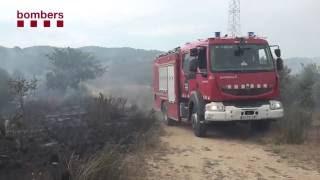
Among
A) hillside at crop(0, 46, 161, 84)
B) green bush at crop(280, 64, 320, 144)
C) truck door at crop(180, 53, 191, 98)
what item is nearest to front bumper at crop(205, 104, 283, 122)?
green bush at crop(280, 64, 320, 144)

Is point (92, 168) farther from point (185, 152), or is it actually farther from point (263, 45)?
point (263, 45)

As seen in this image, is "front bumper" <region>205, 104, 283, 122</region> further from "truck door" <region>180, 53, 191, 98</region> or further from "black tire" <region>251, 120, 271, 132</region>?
"truck door" <region>180, 53, 191, 98</region>

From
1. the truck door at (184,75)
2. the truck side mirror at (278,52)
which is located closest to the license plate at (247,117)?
the truck side mirror at (278,52)

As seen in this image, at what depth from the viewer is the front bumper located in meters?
14.4

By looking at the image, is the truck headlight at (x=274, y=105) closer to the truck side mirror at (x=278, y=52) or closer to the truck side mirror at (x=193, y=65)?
the truck side mirror at (x=278, y=52)

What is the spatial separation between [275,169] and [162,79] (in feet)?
33.6

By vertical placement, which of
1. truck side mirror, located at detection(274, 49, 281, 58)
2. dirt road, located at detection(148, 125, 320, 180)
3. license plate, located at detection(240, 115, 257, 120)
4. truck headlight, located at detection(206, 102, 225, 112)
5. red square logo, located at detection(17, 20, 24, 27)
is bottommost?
dirt road, located at detection(148, 125, 320, 180)

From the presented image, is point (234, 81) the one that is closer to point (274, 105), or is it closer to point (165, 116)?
point (274, 105)

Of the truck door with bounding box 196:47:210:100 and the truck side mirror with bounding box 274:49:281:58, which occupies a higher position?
the truck side mirror with bounding box 274:49:281:58

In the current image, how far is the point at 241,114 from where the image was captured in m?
14.4

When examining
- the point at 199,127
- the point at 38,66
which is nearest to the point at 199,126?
the point at 199,127

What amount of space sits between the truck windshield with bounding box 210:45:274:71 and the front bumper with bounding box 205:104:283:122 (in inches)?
42.4

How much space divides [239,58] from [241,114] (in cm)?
155

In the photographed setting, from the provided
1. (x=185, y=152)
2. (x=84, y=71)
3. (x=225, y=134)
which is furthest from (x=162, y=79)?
(x=84, y=71)
